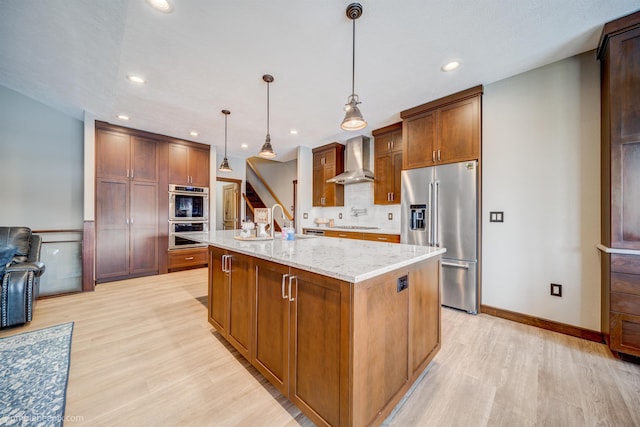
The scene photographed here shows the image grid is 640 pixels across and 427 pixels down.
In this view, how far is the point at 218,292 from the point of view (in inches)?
87.4

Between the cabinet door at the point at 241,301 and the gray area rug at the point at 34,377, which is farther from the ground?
the cabinet door at the point at 241,301

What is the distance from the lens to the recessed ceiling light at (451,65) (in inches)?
92.1

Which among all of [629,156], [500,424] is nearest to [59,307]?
[500,424]

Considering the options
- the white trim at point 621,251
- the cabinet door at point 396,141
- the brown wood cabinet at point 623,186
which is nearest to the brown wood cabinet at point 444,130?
the cabinet door at point 396,141

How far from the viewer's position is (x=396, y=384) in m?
1.38

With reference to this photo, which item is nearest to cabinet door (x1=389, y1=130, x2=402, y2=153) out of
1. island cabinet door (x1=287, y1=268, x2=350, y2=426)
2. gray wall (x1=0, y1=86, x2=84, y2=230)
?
island cabinet door (x1=287, y1=268, x2=350, y2=426)

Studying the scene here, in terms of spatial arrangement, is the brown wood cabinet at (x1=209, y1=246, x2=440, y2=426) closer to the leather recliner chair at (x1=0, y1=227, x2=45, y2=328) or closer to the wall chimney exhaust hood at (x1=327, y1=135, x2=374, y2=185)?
the leather recliner chair at (x1=0, y1=227, x2=45, y2=328)

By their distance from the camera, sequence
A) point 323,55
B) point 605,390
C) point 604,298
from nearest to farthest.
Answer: point 605,390, point 604,298, point 323,55

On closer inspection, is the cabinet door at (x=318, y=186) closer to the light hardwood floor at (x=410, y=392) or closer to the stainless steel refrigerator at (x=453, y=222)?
the stainless steel refrigerator at (x=453, y=222)

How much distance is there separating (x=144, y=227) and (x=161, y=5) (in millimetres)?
3833

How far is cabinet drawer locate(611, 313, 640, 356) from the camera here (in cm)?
180

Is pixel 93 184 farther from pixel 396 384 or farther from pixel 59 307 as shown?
pixel 396 384

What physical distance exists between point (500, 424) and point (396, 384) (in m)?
0.58

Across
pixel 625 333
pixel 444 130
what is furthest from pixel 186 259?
pixel 625 333
